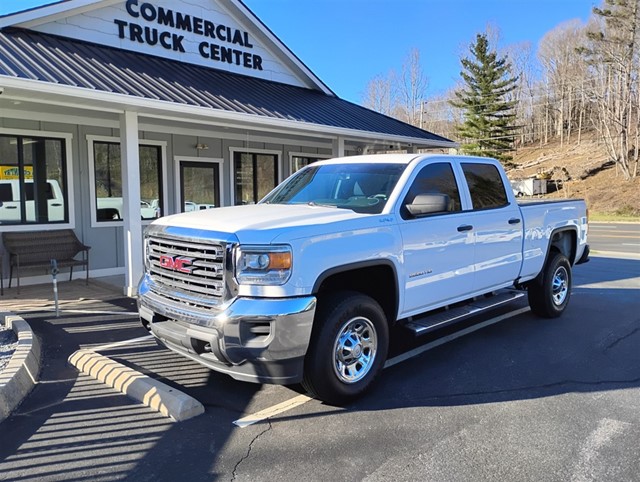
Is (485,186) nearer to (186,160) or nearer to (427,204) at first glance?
(427,204)

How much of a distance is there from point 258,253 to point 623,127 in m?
42.6

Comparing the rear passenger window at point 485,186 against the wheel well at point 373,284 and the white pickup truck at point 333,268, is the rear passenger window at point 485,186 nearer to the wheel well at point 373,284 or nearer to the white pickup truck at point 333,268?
the white pickup truck at point 333,268

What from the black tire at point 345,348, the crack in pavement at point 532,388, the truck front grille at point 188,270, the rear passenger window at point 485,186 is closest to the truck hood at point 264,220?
the truck front grille at point 188,270

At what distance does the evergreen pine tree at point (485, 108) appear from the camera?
157 ft

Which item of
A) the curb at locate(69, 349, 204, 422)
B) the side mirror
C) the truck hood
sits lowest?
the curb at locate(69, 349, 204, 422)

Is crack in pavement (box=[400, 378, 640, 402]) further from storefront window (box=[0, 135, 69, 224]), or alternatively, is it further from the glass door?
the glass door

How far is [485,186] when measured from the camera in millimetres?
6062

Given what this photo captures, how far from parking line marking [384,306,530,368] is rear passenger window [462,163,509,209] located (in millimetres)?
1628

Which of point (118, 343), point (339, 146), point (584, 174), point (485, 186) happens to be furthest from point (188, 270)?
point (584, 174)

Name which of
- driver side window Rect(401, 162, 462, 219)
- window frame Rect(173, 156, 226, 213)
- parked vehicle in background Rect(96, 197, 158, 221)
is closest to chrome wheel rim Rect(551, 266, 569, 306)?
driver side window Rect(401, 162, 462, 219)

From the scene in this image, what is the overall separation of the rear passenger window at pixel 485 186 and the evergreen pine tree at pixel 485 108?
142 feet

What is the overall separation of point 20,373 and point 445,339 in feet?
14.6

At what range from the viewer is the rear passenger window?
19.1 feet

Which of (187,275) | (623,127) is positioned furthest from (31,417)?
(623,127)
